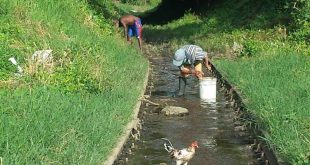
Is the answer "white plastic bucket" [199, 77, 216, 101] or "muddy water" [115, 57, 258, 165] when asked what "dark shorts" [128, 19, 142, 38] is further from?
"white plastic bucket" [199, 77, 216, 101]

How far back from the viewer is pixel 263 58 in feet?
51.4

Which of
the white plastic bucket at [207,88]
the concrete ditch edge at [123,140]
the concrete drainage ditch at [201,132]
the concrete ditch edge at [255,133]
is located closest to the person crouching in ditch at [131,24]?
the concrete drainage ditch at [201,132]

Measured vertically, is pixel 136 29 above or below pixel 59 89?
above

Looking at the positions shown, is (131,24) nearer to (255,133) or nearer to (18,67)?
(18,67)

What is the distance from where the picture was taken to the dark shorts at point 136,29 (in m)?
18.5

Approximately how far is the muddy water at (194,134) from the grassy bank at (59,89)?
1.62ft

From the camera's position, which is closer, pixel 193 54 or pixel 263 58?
pixel 193 54

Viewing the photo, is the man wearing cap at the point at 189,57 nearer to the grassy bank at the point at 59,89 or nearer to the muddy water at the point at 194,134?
the muddy water at the point at 194,134

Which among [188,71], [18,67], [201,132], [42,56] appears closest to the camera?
[201,132]

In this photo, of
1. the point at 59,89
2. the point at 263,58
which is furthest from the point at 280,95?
the point at 263,58

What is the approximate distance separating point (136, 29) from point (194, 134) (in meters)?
9.89

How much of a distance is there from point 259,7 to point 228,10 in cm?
356

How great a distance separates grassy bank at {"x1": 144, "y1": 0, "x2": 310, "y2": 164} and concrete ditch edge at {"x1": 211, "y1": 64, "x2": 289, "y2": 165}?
0.42 ft

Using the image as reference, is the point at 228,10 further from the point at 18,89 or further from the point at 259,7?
the point at 18,89
